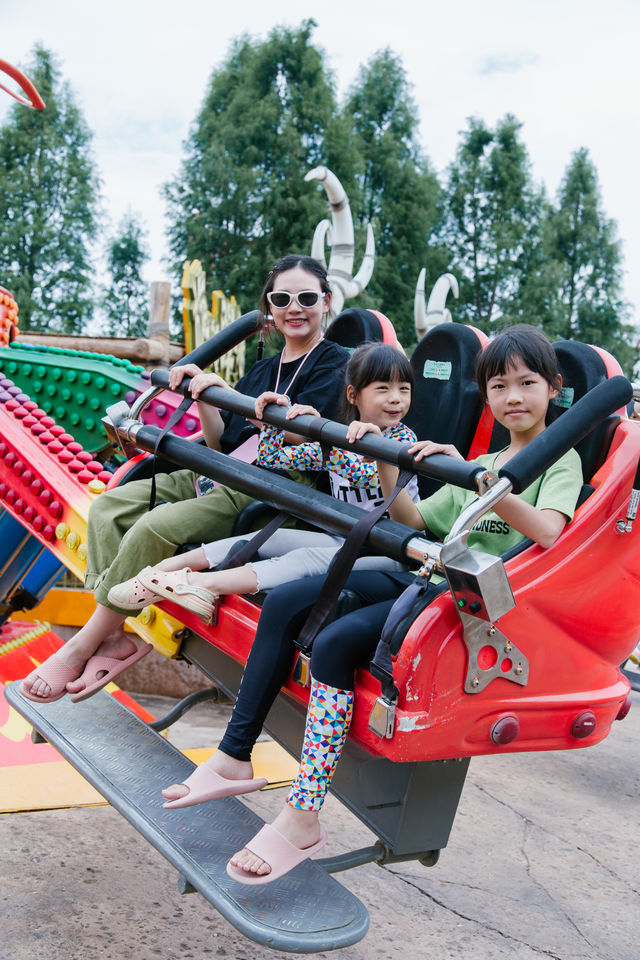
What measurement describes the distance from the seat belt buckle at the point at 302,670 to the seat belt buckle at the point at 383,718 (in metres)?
0.19

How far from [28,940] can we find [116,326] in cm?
2274

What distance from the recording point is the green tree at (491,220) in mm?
22953

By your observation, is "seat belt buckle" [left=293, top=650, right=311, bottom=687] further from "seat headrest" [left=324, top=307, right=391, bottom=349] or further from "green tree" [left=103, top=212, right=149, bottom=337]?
"green tree" [left=103, top=212, right=149, bottom=337]

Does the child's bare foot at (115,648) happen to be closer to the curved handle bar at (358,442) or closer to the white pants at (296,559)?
the white pants at (296,559)

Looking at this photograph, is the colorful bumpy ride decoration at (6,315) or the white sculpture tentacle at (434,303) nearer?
the colorful bumpy ride decoration at (6,315)

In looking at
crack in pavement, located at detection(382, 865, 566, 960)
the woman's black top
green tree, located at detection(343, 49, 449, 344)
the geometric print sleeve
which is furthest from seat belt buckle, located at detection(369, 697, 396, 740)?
green tree, located at detection(343, 49, 449, 344)

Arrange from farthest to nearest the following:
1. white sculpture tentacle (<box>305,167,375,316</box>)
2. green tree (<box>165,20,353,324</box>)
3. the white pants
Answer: green tree (<box>165,20,353,324</box>)
white sculpture tentacle (<box>305,167,375,316</box>)
the white pants

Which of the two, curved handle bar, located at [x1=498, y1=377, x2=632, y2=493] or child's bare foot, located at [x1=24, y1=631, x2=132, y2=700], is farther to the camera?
child's bare foot, located at [x1=24, y1=631, x2=132, y2=700]

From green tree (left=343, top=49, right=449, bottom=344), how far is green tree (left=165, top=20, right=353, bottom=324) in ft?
4.43

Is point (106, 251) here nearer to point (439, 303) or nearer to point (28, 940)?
point (439, 303)

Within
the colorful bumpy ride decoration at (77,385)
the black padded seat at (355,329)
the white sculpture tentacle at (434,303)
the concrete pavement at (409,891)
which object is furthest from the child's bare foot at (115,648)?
the white sculpture tentacle at (434,303)

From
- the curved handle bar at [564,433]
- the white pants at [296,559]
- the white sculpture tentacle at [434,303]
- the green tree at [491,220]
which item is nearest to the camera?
the curved handle bar at [564,433]

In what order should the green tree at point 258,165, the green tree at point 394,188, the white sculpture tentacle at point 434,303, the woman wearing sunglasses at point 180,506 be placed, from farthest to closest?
the green tree at point 394,188 < the green tree at point 258,165 < the white sculpture tentacle at point 434,303 < the woman wearing sunglasses at point 180,506

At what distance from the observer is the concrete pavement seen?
2266 millimetres
